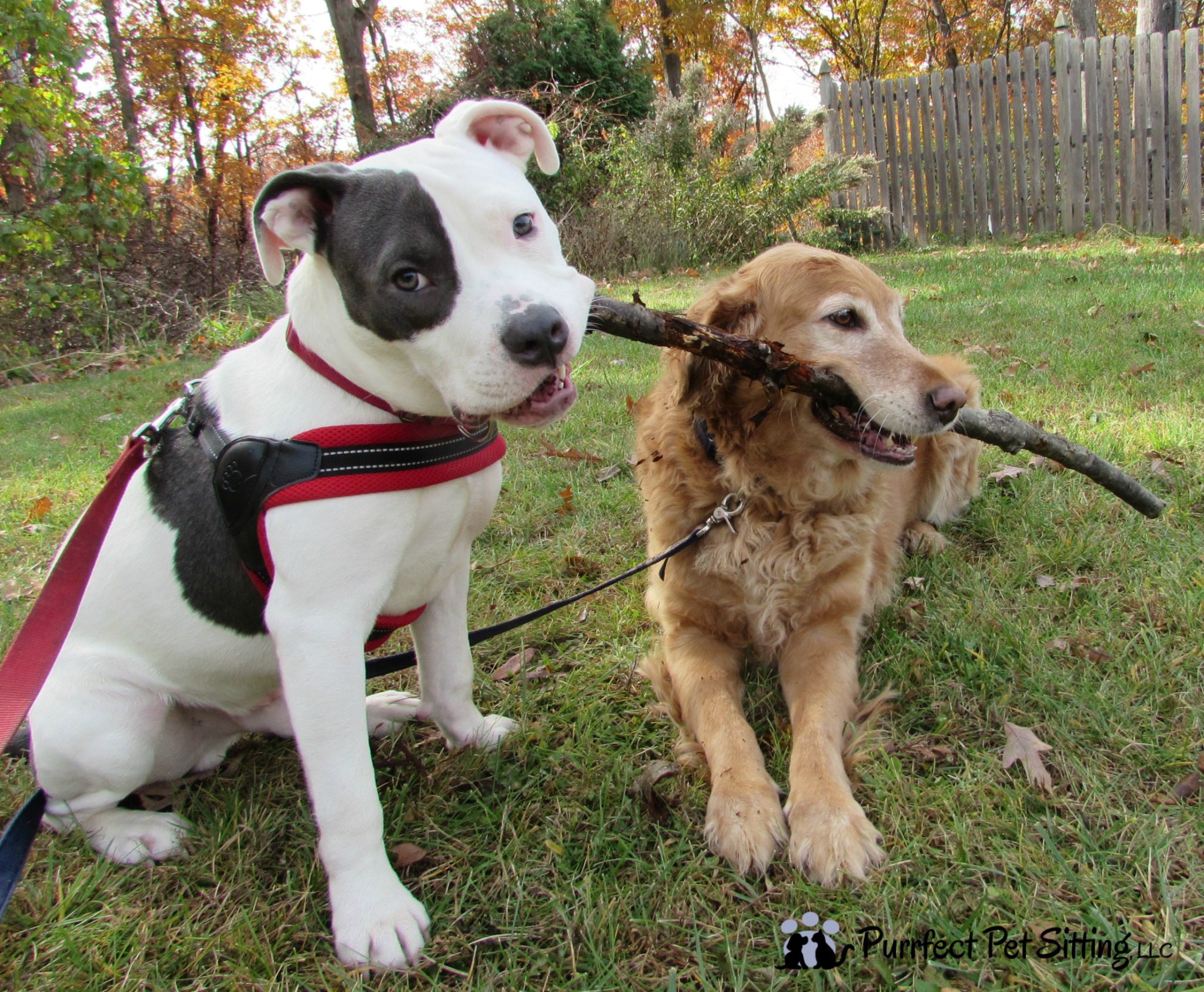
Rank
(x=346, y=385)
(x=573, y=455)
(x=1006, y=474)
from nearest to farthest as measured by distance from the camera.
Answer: (x=346, y=385) < (x=1006, y=474) < (x=573, y=455)

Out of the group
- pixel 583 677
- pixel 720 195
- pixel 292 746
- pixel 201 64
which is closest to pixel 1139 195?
pixel 720 195

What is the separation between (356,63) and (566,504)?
12535 mm

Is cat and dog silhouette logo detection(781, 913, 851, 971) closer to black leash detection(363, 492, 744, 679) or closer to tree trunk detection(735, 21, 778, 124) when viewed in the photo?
black leash detection(363, 492, 744, 679)

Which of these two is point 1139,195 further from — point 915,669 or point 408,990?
point 408,990

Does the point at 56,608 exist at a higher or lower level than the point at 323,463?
lower

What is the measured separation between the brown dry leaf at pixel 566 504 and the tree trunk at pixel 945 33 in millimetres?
27799

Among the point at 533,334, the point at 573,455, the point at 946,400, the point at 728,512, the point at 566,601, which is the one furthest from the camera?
the point at 573,455

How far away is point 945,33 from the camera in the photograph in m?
26.3

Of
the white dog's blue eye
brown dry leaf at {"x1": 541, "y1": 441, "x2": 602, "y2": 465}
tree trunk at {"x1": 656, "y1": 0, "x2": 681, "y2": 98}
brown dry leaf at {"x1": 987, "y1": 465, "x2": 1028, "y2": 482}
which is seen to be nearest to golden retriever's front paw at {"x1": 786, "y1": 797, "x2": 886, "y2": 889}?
the white dog's blue eye

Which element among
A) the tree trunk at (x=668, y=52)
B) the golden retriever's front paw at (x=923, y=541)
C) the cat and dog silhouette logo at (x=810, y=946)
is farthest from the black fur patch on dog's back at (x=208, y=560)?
the tree trunk at (x=668, y=52)

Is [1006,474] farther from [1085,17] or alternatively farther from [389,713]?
[1085,17]

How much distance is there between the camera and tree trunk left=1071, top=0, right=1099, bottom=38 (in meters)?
17.0

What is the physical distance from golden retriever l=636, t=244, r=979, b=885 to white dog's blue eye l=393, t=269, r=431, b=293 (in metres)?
1.28

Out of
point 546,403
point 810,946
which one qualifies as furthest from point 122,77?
point 810,946
